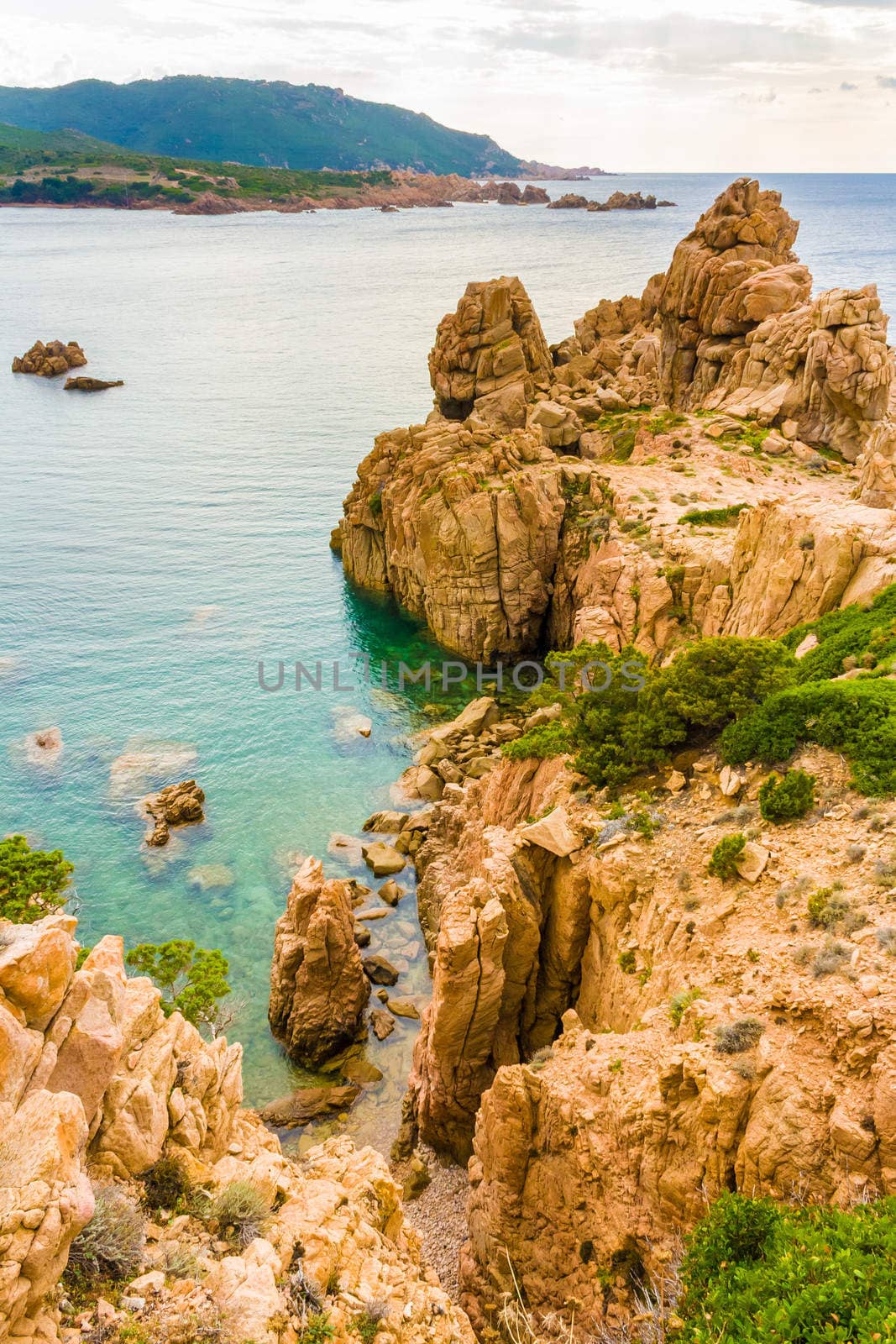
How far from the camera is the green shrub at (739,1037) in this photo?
16125 millimetres

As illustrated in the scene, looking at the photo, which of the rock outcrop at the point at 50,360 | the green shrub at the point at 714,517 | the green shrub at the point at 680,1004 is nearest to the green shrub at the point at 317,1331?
the green shrub at the point at 680,1004

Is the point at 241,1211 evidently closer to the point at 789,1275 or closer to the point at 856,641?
the point at 789,1275

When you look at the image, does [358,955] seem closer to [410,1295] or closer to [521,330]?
[410,1295]

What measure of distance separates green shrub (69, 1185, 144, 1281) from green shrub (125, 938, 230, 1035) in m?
9.50

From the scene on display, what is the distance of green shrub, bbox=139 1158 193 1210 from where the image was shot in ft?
47.6

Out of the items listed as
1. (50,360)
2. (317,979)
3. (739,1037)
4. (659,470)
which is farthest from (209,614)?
(50,360)

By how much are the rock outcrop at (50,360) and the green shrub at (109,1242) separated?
131407 millimetres

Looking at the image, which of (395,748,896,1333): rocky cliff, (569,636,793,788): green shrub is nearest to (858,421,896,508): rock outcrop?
(569,636,793,788): green shrub

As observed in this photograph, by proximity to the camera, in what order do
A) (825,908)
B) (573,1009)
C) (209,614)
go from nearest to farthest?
(825,908)
(573,1009)
(209,614)

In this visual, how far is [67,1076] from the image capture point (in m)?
14.2

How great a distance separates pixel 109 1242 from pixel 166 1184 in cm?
195

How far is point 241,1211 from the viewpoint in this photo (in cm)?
1459

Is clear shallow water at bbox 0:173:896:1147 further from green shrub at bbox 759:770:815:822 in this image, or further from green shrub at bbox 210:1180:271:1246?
green shrub at bbox 759:770:815:822

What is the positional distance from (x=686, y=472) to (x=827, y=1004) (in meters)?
44.1
